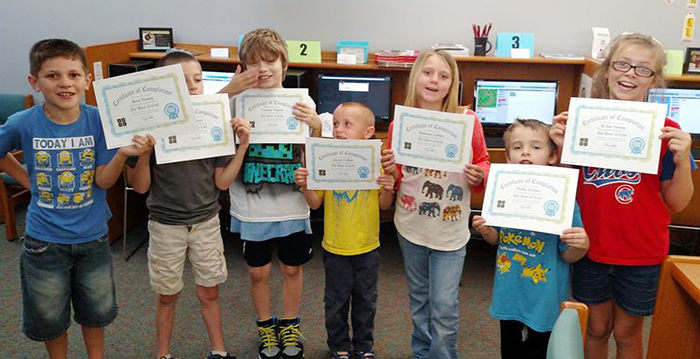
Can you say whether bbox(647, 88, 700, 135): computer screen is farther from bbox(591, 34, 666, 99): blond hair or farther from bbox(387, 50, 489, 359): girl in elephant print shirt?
bbox(387, 50, 489, 359): girl in elephant print shirt

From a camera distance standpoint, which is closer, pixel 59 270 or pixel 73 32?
pixel 59 270

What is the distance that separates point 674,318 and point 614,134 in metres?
0.56

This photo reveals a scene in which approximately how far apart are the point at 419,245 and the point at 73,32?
3386 millimetres

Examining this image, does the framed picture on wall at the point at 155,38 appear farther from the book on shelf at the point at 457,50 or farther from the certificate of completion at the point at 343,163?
the certificate of completion at the point at 343,163

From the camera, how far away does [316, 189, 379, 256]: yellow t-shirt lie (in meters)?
2.14

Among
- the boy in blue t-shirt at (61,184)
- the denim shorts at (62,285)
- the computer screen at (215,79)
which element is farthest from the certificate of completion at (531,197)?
the computer screen at (215,79)

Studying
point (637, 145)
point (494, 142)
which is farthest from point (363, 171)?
point (494, 142)

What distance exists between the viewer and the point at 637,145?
1752 millimetres

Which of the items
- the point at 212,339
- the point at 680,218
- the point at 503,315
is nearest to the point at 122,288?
the point at 212,339

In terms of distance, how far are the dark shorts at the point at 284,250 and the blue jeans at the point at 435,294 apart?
0.42 metres

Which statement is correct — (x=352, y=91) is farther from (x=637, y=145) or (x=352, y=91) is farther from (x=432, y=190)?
(x=637, y=145)

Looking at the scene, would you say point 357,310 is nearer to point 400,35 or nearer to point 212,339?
point 212,339

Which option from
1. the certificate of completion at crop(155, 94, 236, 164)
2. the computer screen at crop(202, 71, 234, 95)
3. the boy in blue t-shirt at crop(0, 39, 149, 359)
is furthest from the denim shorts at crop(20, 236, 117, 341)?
the computer screen at crop(202, 71, 234, 95)

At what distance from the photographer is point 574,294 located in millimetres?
1932
